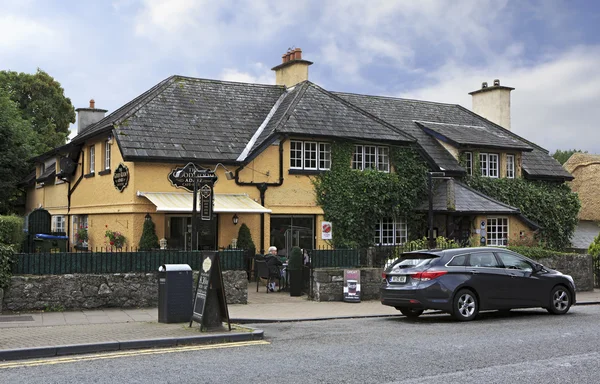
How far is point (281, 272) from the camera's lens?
64.7 feet

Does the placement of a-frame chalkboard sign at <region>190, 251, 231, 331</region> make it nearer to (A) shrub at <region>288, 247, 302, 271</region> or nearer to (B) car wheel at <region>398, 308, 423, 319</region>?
(B) car wheel at <region>398, 308, 423, 319</region>

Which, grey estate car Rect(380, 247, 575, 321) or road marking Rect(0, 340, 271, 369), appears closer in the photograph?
road marking Rect(0, 340, 271, 369)

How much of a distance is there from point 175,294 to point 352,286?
5.90 metres

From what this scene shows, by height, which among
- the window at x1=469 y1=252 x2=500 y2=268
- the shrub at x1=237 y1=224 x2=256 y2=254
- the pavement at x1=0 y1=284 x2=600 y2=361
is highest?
the shrub at x1=237 y1=224 x2=256 y2=254

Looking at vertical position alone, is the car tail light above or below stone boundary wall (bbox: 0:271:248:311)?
above

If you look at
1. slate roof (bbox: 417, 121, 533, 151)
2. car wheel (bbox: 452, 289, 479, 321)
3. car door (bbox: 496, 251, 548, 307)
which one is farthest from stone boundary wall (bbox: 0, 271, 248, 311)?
slate roof (bbox: 417, 121, 533, 151)

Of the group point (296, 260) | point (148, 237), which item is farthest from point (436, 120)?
point (148, 237)

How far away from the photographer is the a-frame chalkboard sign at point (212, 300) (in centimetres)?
1202

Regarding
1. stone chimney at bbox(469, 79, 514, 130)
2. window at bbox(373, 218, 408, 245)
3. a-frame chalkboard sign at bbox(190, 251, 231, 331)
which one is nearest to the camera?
a-frame chalkboard sign at bbox(190, 251, 231, 331)

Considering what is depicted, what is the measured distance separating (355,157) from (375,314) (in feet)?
35.2

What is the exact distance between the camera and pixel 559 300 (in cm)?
1550

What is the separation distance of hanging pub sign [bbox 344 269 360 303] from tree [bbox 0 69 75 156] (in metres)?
34.4

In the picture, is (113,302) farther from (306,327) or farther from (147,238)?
(147,238)

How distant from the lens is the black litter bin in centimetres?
1308
